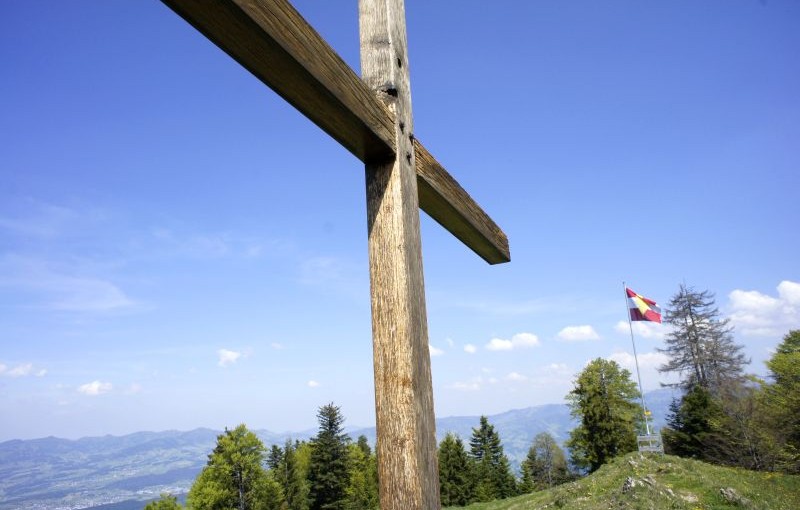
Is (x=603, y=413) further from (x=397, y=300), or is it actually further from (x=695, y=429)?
(x=397, y=300)

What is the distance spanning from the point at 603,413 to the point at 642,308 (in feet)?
53.7

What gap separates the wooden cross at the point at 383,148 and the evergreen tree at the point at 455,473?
4541 centimetres

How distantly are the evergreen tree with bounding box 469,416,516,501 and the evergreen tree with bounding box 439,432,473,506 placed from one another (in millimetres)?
1064

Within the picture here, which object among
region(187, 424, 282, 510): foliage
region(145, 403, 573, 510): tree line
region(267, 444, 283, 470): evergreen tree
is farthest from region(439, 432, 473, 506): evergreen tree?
region(187, 424, 282, 510): foliage

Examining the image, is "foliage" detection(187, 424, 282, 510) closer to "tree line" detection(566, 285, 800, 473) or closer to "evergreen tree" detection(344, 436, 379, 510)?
"evergreen tree" detection(344, 436, 379, 510)

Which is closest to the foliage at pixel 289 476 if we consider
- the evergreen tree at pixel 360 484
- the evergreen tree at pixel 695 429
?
the evergreen tree at pixel 360 484

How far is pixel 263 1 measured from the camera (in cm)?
117

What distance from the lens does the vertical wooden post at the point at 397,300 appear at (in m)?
1.45

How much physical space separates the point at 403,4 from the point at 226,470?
41.3m

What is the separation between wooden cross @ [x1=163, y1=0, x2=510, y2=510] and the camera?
47.9 inches

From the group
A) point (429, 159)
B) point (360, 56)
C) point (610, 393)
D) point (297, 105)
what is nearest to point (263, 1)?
point (297, 105)

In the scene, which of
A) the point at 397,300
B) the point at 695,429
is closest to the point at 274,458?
the point at 695,429

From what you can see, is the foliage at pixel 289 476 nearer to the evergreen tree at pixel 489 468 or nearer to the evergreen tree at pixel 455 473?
the evergreen tree at pixel 455 473

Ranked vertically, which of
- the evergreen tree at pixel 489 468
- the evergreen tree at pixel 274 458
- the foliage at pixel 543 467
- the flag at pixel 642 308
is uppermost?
the flag at pixel 642 308
